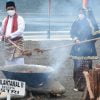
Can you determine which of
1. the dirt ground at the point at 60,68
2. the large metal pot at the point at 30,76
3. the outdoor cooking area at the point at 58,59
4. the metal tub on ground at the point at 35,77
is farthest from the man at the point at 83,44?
the large metal pot at the point at 30,76

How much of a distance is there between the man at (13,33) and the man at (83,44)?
1159 mm

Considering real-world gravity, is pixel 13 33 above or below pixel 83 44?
above

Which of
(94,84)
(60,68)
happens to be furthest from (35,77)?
(60,68)

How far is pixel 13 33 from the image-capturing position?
8.16 meters

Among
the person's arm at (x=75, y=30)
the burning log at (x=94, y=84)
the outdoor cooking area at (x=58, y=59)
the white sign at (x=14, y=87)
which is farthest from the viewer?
the person's arm at (x=75, y=30)

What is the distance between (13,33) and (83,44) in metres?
1.54

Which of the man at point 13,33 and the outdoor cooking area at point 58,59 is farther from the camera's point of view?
the man at point 13,33

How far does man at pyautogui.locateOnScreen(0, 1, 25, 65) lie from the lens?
818 centimetres

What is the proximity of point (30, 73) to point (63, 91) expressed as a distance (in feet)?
3.36

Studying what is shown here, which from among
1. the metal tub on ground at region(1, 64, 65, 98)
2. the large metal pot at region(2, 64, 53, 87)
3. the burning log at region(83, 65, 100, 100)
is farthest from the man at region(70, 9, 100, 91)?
the burning log at region(83, 65, 100, 100)

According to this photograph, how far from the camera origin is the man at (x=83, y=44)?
781 centimetres

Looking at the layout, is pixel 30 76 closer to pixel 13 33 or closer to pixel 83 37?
pixel 13 33

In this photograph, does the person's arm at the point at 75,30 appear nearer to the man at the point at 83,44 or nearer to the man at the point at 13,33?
the man at the point at 83,44

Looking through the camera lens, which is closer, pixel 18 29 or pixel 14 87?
pixel 14 87
